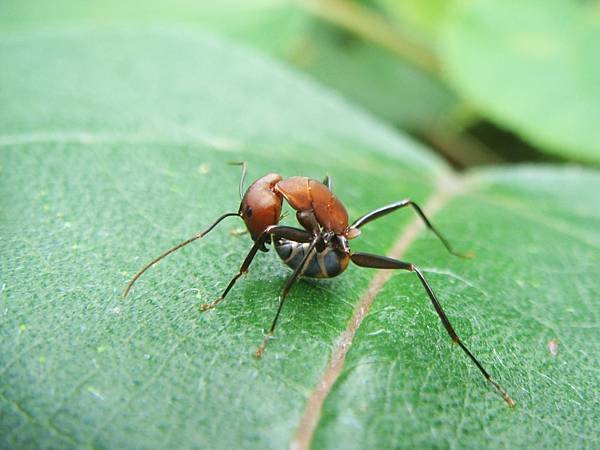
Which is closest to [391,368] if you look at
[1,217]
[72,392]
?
[72,392]

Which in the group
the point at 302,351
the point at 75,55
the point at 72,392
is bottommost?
the point at 75,55

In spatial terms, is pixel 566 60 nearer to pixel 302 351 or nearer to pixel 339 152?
pixel 339 152

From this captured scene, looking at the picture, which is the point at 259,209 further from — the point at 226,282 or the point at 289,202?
the point at 226,282

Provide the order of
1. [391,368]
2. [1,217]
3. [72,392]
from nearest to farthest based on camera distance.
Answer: [72,392]
[391,368]
[1,217]

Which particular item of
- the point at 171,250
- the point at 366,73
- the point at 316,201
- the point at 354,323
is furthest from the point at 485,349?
the point at 366,73

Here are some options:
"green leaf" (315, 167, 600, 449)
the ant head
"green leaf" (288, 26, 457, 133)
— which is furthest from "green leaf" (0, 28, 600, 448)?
"green leaf" (288, 26, 457, 133)

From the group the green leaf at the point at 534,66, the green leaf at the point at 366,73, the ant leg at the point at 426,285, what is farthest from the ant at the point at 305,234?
A: the green leaf at the point at 366,73

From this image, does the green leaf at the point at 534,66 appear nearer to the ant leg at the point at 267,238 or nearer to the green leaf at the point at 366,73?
the green leaf at the point at 366,73
